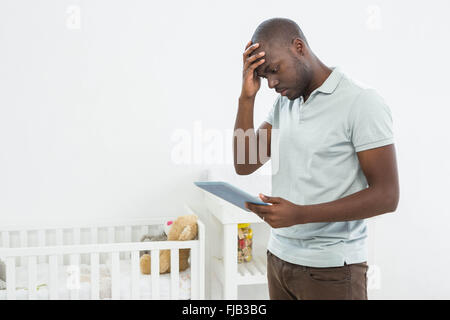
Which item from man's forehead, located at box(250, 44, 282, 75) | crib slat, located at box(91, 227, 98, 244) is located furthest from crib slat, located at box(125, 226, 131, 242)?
man's forehead, located at box(250, 44, 282, 75)

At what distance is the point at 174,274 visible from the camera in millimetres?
1680

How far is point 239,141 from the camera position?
1116 mm

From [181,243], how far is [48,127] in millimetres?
838

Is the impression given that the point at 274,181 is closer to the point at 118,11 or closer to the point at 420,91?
the point at 118,11

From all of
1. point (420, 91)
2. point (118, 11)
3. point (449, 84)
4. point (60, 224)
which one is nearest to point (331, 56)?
point (420, 91)

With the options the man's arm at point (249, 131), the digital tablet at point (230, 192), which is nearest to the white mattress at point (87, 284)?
the man's arm at point (249, 131)

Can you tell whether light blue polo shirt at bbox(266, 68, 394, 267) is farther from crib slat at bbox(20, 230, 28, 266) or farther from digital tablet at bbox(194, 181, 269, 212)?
crib slat at bbox(20, 230, 28, 266)

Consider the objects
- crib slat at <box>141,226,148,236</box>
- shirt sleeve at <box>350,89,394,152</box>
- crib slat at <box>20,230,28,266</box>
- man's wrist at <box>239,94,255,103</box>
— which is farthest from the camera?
crib slat at <box>141,226,148,236</box>

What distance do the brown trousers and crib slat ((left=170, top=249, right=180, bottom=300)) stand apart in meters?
0.73

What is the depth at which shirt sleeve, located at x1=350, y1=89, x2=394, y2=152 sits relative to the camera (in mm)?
886

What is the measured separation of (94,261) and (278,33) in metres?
1.07

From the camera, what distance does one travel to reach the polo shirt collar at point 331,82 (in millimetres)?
967

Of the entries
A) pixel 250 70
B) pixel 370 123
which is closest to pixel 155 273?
pixel 250 70
